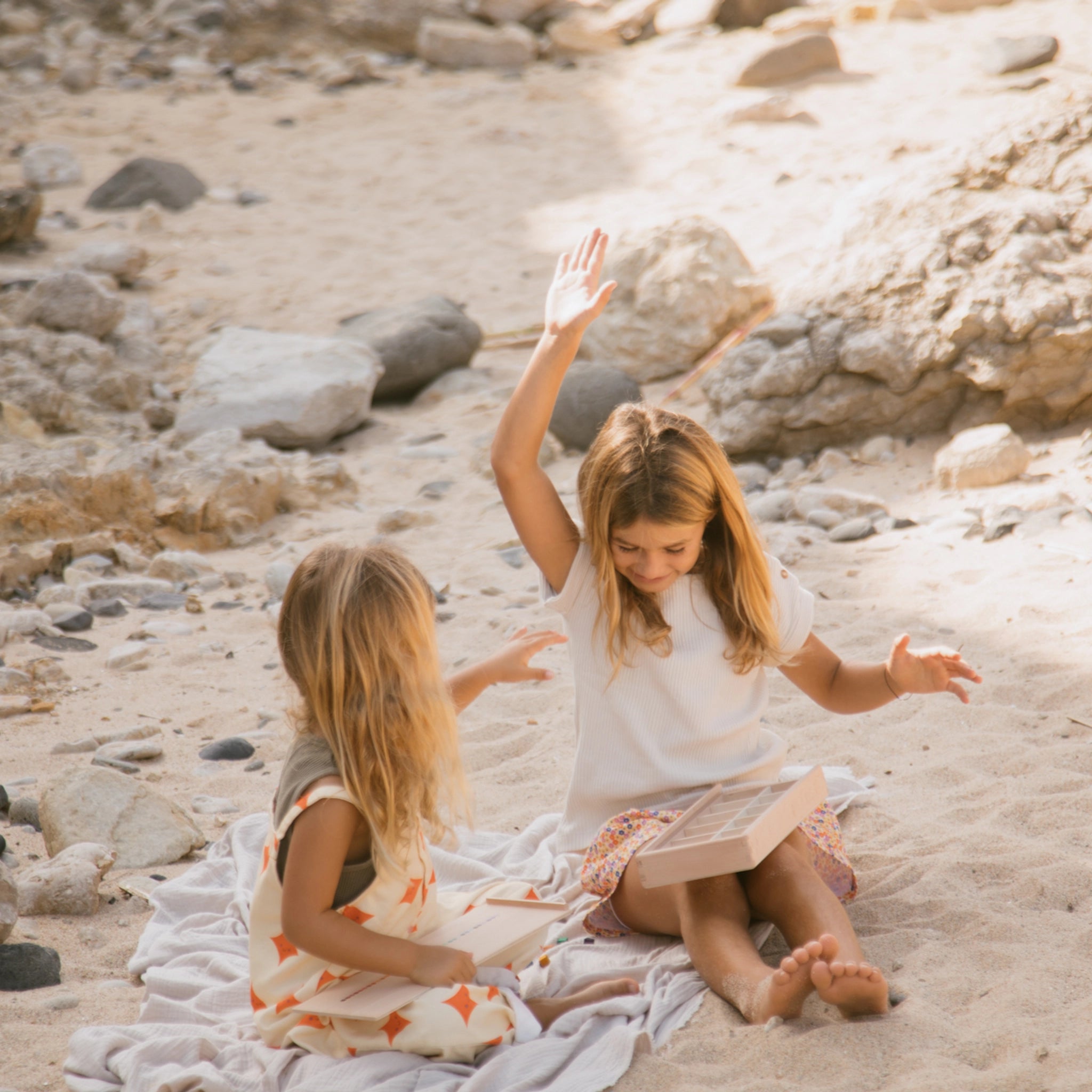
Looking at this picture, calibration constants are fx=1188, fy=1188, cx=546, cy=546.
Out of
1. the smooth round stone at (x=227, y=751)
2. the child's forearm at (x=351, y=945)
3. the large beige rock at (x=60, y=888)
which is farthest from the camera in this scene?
the smooth round stone at (x=227, y=751)

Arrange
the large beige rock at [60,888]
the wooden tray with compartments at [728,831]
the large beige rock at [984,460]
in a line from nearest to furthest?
the wooden tray with compartments at [728,831] → the large beige rock at [60,888] → the large beige rock at [984,460]

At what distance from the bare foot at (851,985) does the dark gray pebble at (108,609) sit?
3106mm

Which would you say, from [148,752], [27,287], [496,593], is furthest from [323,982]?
[27,287]

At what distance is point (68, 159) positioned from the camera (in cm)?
940

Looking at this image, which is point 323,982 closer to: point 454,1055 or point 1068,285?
point 454,1055

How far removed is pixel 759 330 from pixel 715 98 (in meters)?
5.09

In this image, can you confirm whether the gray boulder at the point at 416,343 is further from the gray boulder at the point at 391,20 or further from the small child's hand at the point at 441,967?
the gray boulder at the point at 391,20

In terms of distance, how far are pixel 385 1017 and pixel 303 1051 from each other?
A: 0.19 m

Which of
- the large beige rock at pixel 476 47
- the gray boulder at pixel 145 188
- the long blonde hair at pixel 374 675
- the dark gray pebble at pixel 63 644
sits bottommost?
the dark gray pebble at pixel 63 644

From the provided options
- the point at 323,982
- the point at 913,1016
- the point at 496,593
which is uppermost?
the point at 323,982

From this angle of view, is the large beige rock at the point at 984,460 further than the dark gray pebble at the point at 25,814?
Yes

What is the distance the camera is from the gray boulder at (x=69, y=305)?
6602 millimetres

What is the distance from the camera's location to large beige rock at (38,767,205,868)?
2789mm

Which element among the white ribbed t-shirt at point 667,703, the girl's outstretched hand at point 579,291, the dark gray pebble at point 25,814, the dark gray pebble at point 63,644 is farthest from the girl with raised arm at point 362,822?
the dark gray pebble at point 63,644
